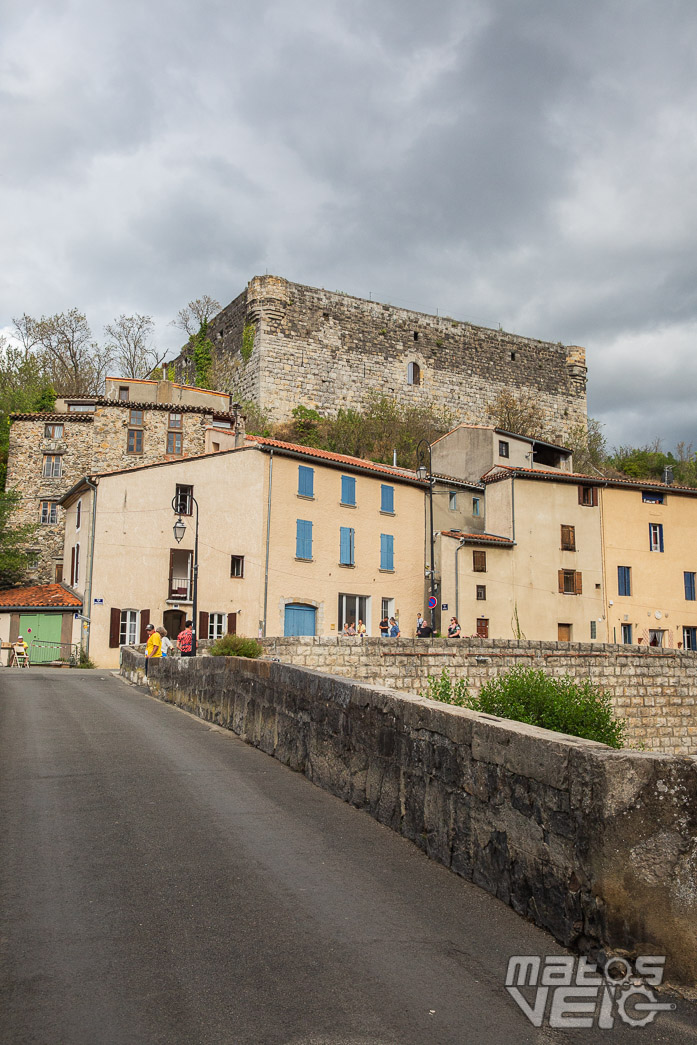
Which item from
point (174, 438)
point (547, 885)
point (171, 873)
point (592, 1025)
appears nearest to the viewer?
point (592, 1025)

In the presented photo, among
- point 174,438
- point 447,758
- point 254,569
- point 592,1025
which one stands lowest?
point 592,1025

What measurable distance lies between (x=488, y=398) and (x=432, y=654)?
3598cm

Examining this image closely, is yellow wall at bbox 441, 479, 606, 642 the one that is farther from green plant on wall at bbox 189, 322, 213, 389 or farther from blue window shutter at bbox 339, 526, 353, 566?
green plant on wall at bbox 189, 322, 213, 389

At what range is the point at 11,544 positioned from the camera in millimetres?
38688

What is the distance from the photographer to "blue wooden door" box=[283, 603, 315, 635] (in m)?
32.6

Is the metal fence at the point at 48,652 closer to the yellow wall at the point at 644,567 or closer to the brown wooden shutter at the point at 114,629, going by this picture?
the brown wooden shutter at the point at 114,629

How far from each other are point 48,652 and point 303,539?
36.3 feet

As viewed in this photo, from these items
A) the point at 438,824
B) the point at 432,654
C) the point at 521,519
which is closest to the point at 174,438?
the point at 521,519

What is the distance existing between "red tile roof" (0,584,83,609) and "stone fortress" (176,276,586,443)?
17.4 meters

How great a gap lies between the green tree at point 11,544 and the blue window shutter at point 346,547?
15.3 metres

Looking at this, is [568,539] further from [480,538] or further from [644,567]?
[480,538]

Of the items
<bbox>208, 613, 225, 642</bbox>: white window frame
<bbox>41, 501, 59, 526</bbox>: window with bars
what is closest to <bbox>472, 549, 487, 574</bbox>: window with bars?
<bbox>208, 613, 225, 642</bbox>: white window frame

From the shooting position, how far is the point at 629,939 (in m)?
3.61

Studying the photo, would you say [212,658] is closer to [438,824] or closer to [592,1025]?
[438,824]
